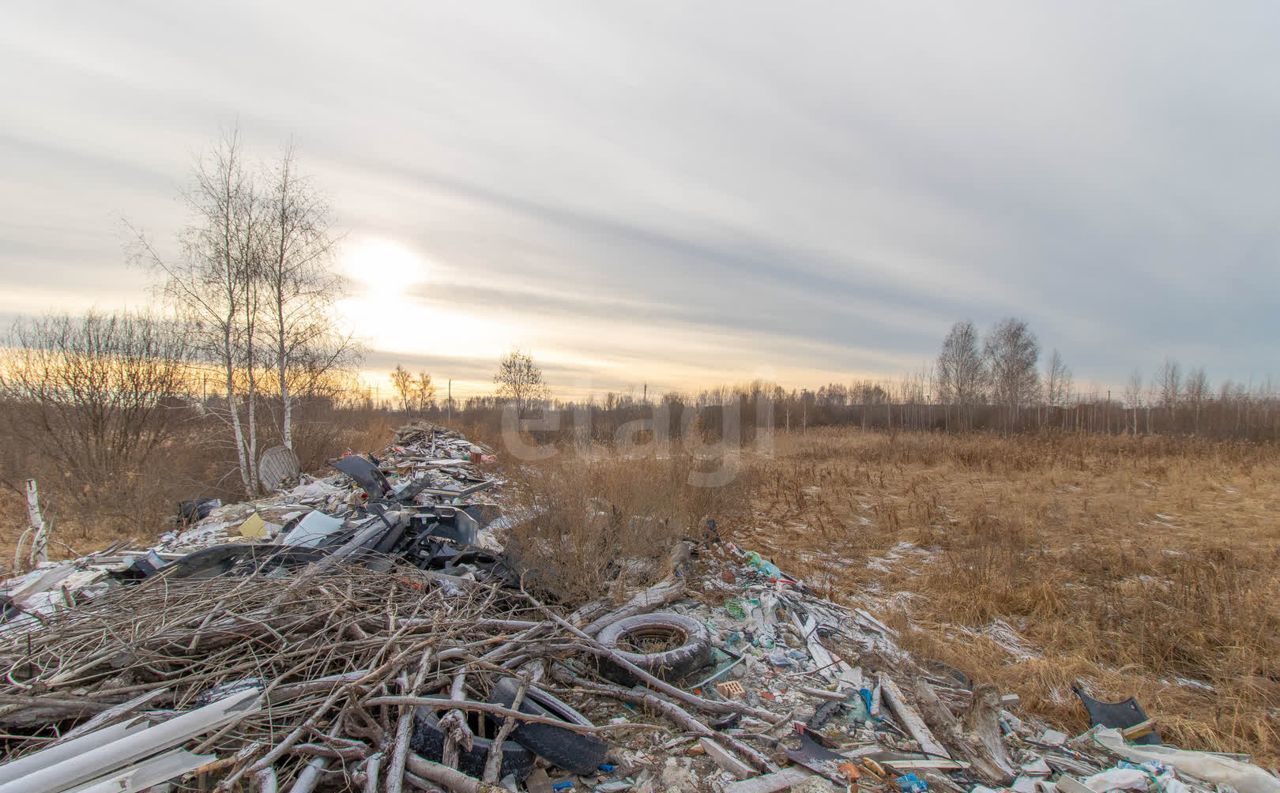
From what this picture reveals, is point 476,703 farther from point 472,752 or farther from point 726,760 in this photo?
point 726,760

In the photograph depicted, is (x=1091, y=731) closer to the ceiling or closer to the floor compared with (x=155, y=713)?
closer to the floor

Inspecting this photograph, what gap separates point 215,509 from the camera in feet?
29.5

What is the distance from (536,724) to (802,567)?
199 inches

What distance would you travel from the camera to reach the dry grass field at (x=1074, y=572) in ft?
14.1

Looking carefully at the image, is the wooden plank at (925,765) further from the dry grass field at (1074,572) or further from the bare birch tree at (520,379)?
the bare birch tree at (520,379)

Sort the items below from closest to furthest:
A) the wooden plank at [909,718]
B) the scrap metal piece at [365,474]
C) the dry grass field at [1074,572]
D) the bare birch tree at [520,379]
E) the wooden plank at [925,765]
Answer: the wooden plank at [925,765] → the wooden plank at [909,718] → the dry grass field at [1074,572] → the scrap metal piece at [365,474] → the bare birch tree at [520,379]

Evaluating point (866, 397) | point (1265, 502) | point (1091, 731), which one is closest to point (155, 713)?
point (1091, 731)

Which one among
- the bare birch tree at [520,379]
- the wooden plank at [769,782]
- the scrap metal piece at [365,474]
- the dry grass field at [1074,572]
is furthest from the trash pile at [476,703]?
the bare birch tree at [520,379]

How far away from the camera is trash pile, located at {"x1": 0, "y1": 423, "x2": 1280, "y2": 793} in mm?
2617

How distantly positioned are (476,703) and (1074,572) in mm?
7477

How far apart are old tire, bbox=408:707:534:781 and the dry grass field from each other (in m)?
3.47

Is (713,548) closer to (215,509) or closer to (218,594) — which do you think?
(218,594)

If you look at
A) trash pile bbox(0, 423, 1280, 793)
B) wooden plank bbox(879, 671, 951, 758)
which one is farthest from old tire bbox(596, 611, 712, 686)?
wooden plank bbox(879, 671, 951, 758)

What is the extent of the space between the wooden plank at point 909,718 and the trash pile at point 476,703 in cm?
2
